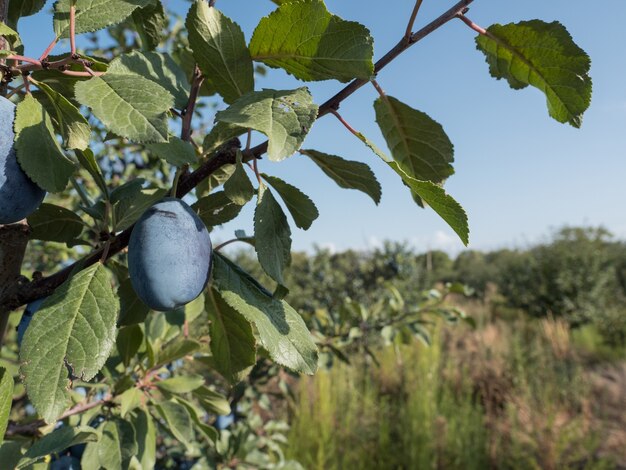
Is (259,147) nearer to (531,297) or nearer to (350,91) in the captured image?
(350,91)

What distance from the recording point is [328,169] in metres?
0.58

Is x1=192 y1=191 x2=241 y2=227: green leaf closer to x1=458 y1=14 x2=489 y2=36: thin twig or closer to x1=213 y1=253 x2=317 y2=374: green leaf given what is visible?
x1=213 y1=253 x2=317 y2=374: green leaf

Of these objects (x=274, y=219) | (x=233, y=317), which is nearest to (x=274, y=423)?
(x=233, y=317)

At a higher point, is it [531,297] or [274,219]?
[531,297]

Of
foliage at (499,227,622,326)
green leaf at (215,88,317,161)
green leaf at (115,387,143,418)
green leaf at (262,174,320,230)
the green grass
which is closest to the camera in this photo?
green leaf at (215,88,317,161)

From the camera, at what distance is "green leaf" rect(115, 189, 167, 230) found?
1.96 ft

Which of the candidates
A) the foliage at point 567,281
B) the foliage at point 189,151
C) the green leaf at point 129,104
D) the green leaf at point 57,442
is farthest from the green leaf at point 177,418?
the foliage at point 567,281

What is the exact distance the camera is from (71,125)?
17.2 inches

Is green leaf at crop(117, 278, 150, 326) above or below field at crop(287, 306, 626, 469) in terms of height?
above

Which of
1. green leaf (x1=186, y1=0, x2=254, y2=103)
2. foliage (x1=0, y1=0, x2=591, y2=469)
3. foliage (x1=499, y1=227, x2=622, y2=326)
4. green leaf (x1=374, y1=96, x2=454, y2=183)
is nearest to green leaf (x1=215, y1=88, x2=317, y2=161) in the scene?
foliage (x1=0, y1=0, x2=591, y2=469)

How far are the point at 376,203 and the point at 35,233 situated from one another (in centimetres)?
45

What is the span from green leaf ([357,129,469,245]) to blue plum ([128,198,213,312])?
21cm

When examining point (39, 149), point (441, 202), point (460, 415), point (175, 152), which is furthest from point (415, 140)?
point (460, 415)

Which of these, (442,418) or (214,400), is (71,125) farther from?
(442,418)
